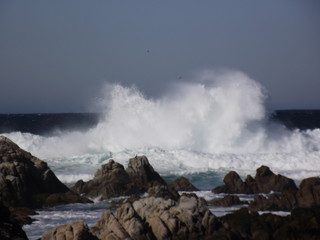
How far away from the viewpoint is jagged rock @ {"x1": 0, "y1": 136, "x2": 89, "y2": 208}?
28.7 meters

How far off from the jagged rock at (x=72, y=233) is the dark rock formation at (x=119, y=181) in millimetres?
12999

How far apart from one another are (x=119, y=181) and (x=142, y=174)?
2.28 m

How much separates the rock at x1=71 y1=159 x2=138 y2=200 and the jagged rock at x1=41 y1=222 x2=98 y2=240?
42.4ft

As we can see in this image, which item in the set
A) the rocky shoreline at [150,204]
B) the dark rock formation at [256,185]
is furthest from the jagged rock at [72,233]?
the dark rock formation at [256,185]

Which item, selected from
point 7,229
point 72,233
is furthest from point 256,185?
point 7,229

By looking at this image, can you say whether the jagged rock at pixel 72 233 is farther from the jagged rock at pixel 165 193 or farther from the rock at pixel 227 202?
the rock at pixel 227 202

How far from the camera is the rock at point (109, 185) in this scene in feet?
105

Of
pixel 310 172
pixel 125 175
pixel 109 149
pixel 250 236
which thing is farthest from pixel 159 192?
pixel 109 149

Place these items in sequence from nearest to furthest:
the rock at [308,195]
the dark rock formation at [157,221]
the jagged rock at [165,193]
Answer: the dark rock formation at [157,221] < the rock at [308,195] < the jagged rock at [165,193]

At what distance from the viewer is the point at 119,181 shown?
33188 mm

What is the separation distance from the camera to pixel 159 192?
1141 inches

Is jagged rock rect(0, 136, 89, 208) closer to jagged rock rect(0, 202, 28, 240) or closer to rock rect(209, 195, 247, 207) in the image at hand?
rock rect(209, 195, 247, 207)

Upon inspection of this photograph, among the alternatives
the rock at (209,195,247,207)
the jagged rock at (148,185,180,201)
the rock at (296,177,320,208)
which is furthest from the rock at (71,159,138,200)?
the rock at (296,177,320,208)

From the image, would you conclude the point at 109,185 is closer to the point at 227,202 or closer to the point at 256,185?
the point at 227,202
